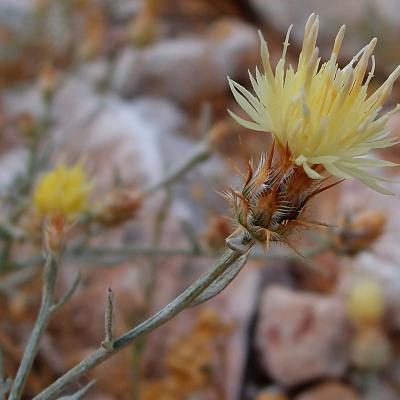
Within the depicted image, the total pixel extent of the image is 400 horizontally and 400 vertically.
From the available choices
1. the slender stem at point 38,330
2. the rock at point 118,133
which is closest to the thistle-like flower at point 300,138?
the slender stem at point 38,330

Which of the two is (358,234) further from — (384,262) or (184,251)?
(384,262)

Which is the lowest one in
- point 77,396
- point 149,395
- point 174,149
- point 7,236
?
point 149,395

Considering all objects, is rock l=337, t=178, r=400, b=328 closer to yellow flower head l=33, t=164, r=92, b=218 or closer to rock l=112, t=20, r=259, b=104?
yellow flower head l=33, t=164, r=92, b=218

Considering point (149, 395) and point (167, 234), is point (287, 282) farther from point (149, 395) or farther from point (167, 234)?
point (149, 395)

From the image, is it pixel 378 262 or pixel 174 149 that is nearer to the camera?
pixel 378 262

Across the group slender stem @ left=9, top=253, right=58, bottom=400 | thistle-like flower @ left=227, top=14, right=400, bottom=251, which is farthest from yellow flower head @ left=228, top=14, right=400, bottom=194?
slender stem @ left=9, top=253, right=58, bottom=400

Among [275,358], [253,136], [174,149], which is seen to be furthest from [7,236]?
[253,136]

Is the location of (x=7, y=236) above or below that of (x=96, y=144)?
above
